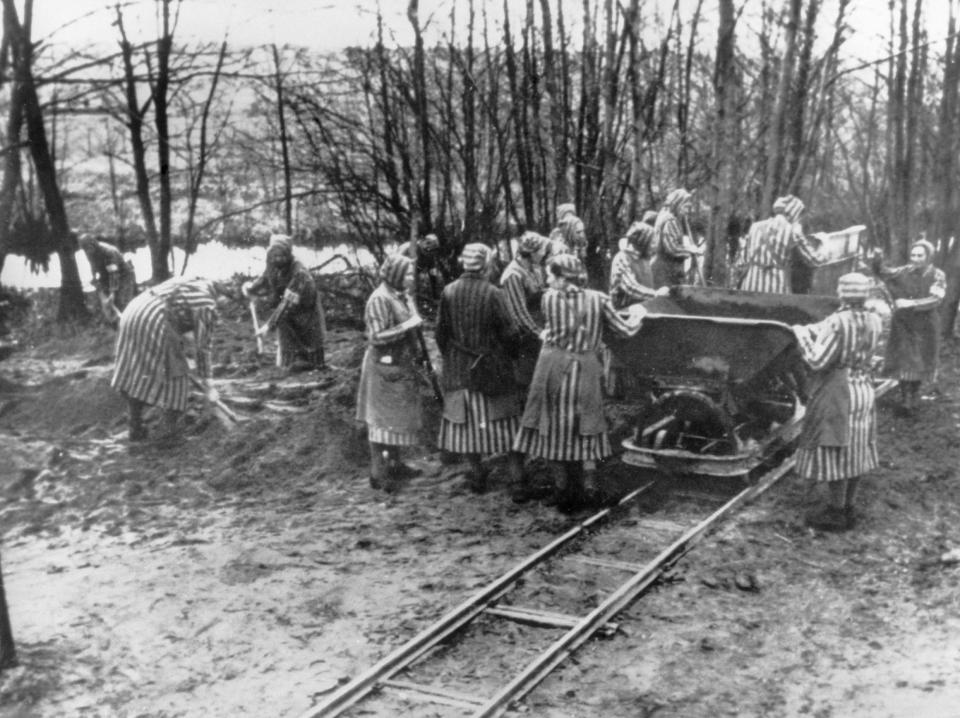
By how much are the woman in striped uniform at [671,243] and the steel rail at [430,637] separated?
429 centimetres

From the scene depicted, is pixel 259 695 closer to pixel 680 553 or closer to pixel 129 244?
pixel 680 553

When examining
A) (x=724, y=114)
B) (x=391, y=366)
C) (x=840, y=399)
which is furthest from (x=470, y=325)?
(x=724, y=114)

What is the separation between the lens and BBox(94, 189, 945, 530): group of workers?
7.65 metres

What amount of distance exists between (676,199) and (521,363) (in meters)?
2.96

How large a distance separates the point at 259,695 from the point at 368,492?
11.8 feet

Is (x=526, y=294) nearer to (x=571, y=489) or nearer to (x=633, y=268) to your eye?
(x=633, y=268)

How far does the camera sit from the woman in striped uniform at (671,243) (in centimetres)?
1126

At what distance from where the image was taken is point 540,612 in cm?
643

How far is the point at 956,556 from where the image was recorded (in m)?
7.31

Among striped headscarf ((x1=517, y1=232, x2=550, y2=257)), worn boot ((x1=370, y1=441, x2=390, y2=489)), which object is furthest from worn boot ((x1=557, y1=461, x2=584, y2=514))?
striped headscarf ((x1=517, y1=232, x2=550, y2=257))

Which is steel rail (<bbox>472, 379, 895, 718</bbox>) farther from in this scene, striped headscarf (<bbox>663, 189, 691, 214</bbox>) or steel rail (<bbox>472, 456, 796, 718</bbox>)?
striped headscarf (<bbox>663, 189, 691, 214</bbox>)

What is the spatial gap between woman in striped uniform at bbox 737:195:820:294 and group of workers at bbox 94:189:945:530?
0.04 m

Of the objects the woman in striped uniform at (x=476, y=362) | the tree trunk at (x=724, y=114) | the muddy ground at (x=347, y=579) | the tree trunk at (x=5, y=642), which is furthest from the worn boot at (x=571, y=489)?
the tree trunk at (x=724, y=114)

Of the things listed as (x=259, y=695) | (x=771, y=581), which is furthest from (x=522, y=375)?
(x=259, y=695)
